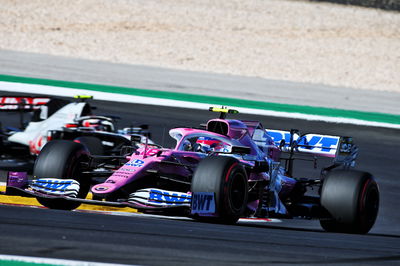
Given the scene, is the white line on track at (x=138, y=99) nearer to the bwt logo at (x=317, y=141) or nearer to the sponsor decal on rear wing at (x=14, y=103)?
the sponsor decal on rear wing at (x=14, y=103)

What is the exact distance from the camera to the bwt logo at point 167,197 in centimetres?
907

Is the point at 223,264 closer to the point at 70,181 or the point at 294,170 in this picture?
the point at 70,181

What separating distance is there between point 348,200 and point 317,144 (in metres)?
1.56

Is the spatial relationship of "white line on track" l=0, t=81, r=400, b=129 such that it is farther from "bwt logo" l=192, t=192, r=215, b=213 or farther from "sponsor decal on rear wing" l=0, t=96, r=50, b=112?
"bwt logo" l=192, t=192, r=215, b=213

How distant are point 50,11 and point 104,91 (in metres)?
15.5

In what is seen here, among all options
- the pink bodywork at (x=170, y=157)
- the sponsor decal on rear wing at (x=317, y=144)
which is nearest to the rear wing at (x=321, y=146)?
the sponsor decal on rear wing at (x=317, y=144)

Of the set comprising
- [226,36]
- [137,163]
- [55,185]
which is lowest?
[55,185]

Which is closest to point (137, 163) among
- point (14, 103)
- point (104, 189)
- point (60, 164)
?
point (104, 189)

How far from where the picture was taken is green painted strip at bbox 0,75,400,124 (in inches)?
775

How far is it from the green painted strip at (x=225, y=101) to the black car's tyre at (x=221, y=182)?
1057 centimetres

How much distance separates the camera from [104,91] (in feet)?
67.7

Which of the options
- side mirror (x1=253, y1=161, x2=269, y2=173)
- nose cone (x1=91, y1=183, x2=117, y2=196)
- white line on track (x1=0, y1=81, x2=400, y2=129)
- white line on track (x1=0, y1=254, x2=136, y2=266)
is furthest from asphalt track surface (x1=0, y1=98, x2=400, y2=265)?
white line on track (x1=0, y1=81, x2=400, y2=129)

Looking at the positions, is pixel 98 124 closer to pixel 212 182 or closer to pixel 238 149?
pixel 238 149

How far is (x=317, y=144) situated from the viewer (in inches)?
450
